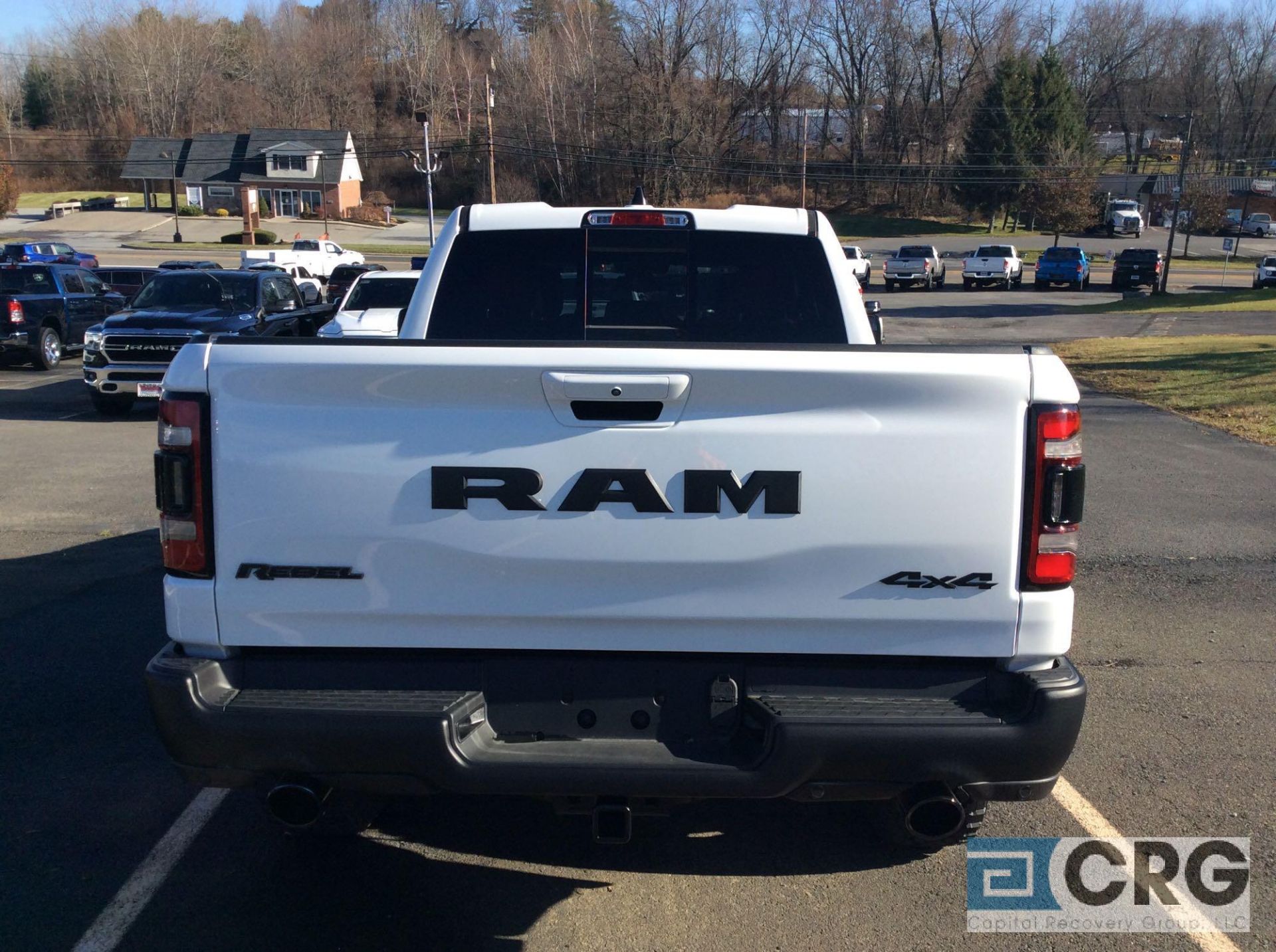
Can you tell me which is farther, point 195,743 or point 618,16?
point 618,16

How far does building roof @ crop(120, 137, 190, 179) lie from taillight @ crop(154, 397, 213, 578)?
9352cm

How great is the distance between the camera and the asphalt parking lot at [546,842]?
3645 millimetres

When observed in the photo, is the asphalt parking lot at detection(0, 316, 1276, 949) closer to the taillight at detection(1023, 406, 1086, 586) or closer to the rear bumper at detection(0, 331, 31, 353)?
the taillight at detection(1023, 406, 1086, 586)

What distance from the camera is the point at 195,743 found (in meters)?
3.12

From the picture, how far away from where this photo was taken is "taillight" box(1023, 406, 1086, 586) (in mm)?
3061

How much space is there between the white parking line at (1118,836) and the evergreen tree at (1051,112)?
85.0m

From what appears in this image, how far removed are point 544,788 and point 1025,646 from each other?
1375mm

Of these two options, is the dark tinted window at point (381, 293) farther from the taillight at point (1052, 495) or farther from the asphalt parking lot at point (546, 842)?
the taillight at point (1052, 495)

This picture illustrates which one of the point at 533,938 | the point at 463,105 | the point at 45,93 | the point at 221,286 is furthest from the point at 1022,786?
the point at 45,93

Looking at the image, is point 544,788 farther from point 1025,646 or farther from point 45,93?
point 45,93

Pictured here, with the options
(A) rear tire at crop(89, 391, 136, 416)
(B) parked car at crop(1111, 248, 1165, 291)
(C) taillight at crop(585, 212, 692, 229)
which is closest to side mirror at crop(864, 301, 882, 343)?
(C) taillight at crop(585, 212, 692, 229)

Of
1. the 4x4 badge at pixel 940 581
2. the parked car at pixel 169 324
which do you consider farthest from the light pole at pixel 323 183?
the 4x4 badge at pixel 940 581

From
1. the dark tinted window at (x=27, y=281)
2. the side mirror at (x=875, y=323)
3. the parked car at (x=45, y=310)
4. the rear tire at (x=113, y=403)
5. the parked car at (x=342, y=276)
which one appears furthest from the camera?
the parked car at (x=342, y=276)

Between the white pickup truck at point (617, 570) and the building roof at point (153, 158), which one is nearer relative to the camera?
the white pickup truck at point (617, 570)
